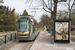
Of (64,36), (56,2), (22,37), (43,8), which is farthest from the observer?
(43,8)

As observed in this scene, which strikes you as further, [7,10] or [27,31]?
[7,10]

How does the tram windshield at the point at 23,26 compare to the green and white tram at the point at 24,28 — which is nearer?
the green and white tram at the point at 24,28

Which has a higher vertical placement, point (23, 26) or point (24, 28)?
point (23, 26)

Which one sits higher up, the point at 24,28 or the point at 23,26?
the point at 23,26

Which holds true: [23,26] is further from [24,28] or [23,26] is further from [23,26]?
[24,28]

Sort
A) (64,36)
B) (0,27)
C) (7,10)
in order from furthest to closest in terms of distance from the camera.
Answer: (7,10) → (0,27) → (64,36)

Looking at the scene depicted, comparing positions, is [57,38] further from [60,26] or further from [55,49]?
[55,49]

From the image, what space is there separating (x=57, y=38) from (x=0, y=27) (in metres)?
29.0

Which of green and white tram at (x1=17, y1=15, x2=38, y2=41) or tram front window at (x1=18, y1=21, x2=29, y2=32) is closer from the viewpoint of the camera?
green and white tram at (x1=17, y1=15, x2=38, y2=41)

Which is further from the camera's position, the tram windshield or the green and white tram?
the tram windshield

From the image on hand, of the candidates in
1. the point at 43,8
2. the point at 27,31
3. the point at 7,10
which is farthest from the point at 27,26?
the point at 7,10

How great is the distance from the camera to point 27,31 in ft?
43.3

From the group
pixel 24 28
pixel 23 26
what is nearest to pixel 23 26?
pixel 23 26

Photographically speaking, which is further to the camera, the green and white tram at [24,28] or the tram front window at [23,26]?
the tram front window at [23,26]
